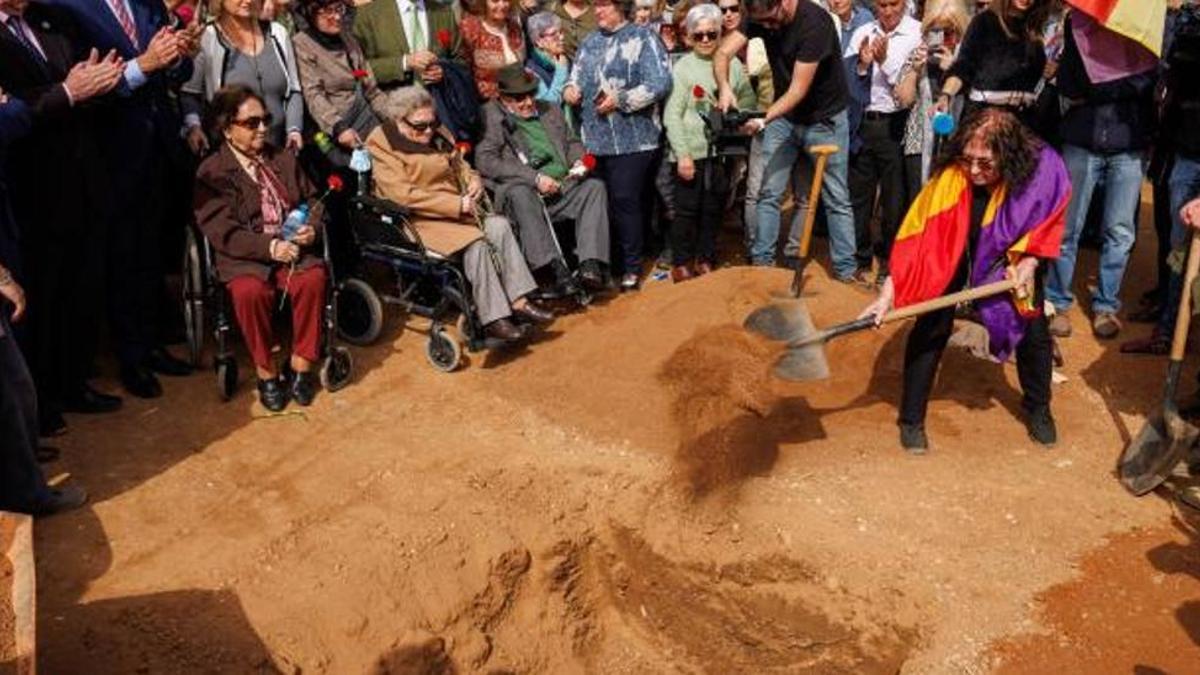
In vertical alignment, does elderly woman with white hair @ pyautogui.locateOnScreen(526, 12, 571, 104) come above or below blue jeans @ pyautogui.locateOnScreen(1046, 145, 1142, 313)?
above

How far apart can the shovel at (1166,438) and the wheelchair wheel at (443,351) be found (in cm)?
367

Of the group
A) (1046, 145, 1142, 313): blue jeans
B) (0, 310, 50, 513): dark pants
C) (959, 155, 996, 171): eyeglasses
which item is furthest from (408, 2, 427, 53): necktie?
(1046, 145, 1142, 313): blue jeans

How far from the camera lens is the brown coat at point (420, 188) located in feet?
20.4

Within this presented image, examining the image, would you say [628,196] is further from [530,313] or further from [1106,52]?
[1106,52]

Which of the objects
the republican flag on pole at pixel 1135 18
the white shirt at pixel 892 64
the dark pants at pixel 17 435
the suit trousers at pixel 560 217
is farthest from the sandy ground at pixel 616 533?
the white shirt at pixel 892 64

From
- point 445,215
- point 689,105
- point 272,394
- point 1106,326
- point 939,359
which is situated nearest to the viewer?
point 939,359

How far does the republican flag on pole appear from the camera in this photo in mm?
5875

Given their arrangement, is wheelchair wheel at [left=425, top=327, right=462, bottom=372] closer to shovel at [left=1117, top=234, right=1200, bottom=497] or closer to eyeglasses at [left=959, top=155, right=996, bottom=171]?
eyeglasses at [left=959, top=155, right=996, bottom=171]

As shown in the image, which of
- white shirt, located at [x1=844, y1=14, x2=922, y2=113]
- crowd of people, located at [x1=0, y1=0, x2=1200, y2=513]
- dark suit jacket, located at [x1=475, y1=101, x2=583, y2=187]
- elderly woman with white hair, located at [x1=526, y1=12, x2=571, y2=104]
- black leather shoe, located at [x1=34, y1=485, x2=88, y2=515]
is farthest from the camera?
elderly woman with white hair, located at [x1=526, y1=12, x2=571, y2=104]

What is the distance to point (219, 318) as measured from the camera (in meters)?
5.71

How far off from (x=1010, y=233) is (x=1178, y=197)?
1967mm

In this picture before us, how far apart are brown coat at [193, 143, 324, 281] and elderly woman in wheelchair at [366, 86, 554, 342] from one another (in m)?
0.63

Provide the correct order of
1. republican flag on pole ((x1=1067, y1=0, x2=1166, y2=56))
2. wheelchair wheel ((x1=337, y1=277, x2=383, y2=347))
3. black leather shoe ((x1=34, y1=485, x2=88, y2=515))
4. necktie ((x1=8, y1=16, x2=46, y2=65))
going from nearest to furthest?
black leather shoe ((x1=34, y1=485, x2=88, y2=515)) → necktie ((x1=8, y1=16, x2=46, y2=65)) → republican flag on pole ((x1=1067, y1=0, x2=1166, y2=56)) → wheelchair wheel ((x1=337, y1=277, x2=383, y2=347))

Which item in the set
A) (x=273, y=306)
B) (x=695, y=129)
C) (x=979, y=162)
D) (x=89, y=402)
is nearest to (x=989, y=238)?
(x=979, y=162)
